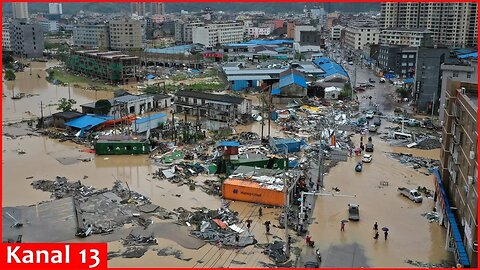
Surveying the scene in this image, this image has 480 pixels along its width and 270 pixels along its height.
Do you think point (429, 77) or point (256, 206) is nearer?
point (256, 206)

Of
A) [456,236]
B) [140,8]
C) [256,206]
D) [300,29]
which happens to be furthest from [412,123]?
[140,8]

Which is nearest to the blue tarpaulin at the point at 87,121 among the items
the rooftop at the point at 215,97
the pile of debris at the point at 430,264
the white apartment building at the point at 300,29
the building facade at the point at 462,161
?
the rooftop at the point at 215,97

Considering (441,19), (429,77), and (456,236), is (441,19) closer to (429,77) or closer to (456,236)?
(429,77)

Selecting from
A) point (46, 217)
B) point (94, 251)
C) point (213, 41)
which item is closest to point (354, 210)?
point (94, 251)

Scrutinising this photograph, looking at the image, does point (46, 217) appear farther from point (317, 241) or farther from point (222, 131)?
point (222, 131)

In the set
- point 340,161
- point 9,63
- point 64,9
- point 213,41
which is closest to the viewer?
point 340,161

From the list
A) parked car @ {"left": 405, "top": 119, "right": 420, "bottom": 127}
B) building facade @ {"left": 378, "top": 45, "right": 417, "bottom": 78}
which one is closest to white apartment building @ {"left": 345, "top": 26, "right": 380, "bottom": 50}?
building facade @ {"left": 378, "top": 45, "right": 417, "bottom": 78}
